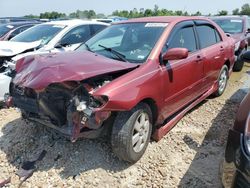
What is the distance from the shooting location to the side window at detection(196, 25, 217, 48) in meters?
5.04

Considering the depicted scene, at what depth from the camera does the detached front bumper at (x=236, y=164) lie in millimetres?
2195

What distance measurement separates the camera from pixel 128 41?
425 cm

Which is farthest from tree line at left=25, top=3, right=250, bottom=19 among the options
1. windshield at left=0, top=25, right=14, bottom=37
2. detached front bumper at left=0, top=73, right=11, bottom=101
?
detached front bumper at left=0, top=73, right=11, bottom=101

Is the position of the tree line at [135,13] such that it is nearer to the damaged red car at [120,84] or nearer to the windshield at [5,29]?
the windshield at [5,29]

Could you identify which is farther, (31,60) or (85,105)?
(31,60)

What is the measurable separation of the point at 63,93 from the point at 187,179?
1690 mm

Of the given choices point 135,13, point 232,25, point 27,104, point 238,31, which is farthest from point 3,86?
point 135,13

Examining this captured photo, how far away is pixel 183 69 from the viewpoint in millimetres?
4312

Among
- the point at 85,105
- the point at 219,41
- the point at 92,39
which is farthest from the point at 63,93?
the point at 219,41

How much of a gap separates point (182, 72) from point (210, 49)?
1227mm

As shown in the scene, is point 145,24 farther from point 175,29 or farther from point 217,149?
point 217,149

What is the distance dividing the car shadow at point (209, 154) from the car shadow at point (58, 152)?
2.59 ft

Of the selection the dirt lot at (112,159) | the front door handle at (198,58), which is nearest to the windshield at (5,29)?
the dirt lot at (112,159)

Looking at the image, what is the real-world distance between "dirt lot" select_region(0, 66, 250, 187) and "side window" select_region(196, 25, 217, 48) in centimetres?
133
